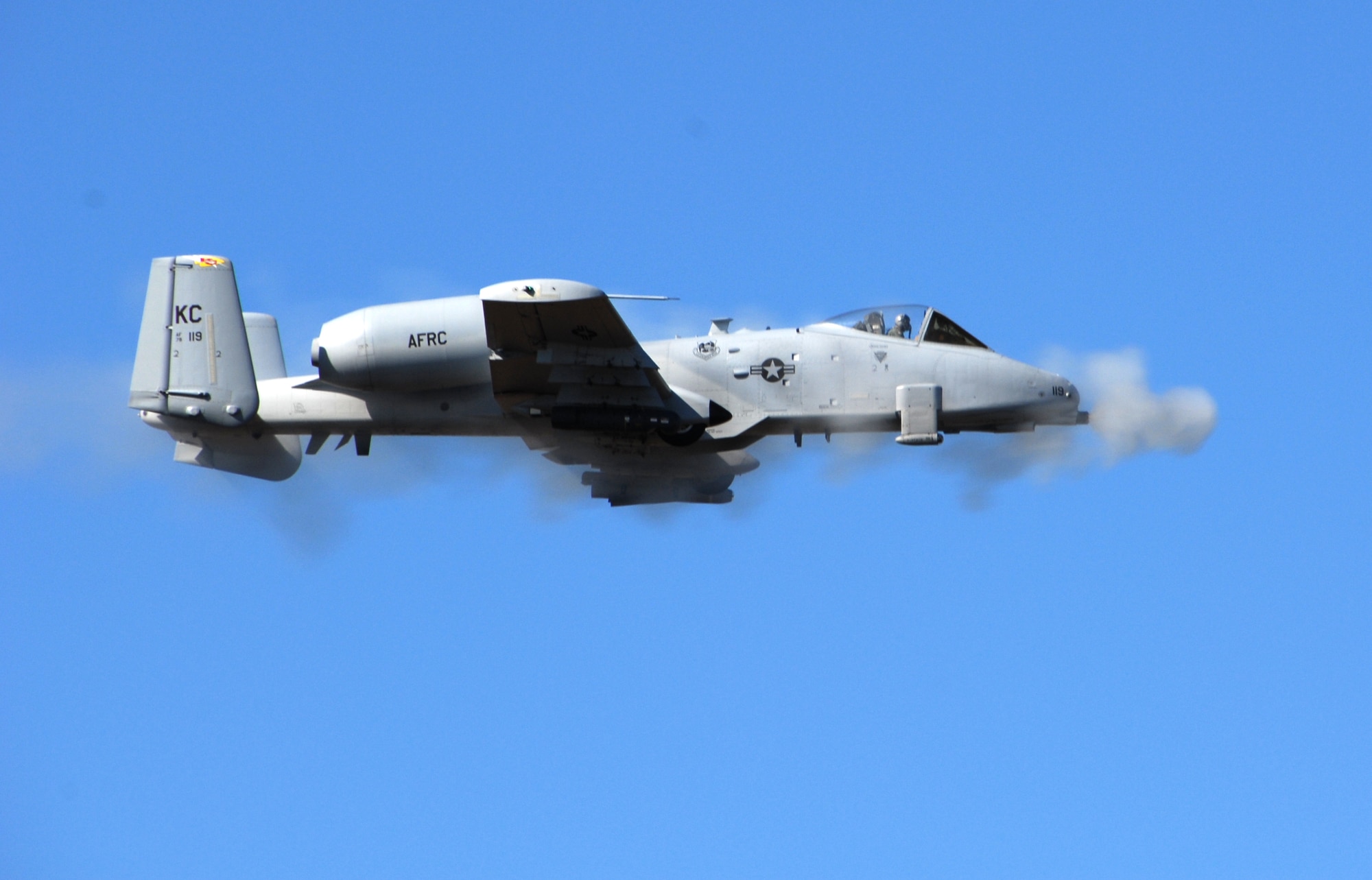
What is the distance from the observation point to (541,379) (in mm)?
29297

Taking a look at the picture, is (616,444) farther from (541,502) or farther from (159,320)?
(159,320)

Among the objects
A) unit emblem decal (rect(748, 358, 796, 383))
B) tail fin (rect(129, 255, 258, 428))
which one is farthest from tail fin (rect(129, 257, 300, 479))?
unit emblem decal (rect(748, 358, 796, 383))

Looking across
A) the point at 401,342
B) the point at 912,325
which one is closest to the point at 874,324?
the point at 912,325

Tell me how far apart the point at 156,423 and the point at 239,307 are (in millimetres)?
2333

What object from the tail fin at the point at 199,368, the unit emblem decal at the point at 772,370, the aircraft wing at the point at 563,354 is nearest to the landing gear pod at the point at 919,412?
the unit emblem decal at the point at 772,370

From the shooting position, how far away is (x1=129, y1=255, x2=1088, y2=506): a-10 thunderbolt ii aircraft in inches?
1141

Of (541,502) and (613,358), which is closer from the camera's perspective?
(613,358)

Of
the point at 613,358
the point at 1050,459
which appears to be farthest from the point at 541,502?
the point at 1050,459

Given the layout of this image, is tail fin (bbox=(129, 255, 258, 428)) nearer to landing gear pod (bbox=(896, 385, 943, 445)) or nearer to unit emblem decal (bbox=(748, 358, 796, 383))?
unit emblem decal (bbox=(748, 358, 796, 383))

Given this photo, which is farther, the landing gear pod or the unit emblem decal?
the unit emblem decal

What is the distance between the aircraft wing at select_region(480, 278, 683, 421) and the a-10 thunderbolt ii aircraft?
0.03 meters

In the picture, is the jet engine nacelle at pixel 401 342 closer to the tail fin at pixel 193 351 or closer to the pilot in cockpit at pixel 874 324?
the tail fin at pixel 193 351

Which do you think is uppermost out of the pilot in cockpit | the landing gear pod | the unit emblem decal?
the pilot in cockpit

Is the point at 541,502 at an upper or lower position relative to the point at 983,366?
lower
